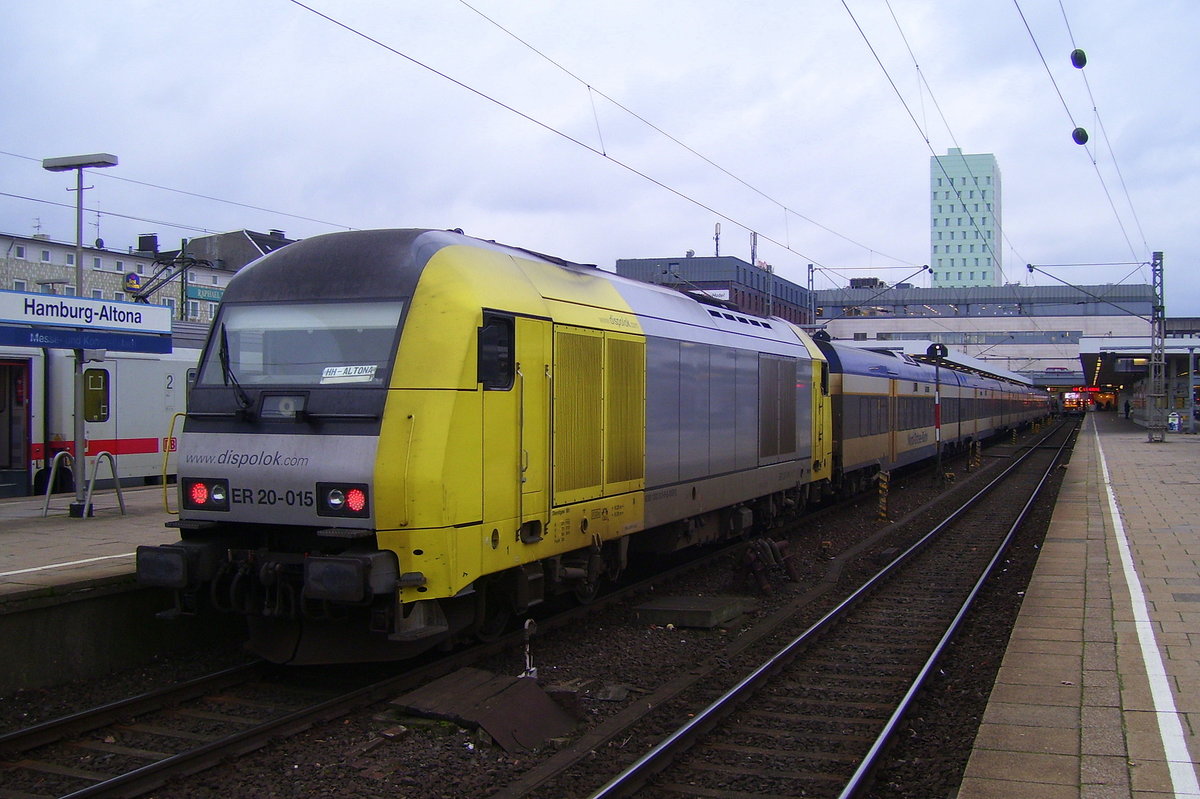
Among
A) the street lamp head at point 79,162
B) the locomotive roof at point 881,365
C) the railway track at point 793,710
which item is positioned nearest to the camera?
the railway track at point 793,710

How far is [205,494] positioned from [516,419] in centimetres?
235

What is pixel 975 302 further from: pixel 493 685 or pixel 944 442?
pixel 493 685

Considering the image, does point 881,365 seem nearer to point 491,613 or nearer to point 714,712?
point 491,613

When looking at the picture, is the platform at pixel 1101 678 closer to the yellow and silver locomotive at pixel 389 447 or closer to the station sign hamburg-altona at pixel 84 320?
the yellow and silver locomotive at pixel 389 447

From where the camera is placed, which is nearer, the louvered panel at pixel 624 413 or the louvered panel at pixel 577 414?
the louvered panel at pixel 577 414

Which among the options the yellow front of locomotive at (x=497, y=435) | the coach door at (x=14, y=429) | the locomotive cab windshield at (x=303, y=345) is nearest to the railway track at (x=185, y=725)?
the yellow front of locomotive at (x=497, y=435)

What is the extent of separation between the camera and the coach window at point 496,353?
7395 millimetres

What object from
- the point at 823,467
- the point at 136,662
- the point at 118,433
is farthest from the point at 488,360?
the point at 118,433

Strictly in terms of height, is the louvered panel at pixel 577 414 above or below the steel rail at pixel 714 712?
above

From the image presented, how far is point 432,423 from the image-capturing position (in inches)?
272

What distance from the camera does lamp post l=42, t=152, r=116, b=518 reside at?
12438mm

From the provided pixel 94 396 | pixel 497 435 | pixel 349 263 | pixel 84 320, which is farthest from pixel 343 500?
pixel 84 320

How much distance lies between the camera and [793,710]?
7.38 m

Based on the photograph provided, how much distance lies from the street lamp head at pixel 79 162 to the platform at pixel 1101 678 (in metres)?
13.1
